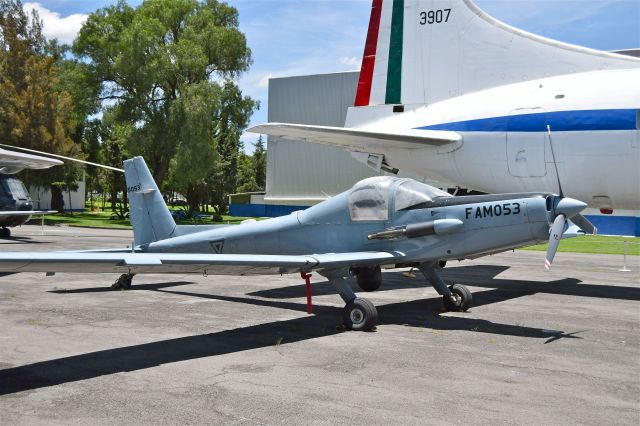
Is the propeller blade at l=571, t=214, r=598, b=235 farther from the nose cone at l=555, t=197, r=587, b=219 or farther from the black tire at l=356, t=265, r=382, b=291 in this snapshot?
the black tire at l=356, t=265, r=382, b=291

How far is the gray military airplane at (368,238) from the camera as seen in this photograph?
817 centimetres

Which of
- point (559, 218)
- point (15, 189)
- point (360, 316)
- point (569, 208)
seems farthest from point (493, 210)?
point (15, 189)

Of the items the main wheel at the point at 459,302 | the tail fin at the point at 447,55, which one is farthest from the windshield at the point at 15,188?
the main wheel at the point at 459,302

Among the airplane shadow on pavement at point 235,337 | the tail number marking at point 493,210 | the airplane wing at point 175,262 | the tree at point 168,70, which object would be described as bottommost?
the airplane shadow on pavement at point 235,337

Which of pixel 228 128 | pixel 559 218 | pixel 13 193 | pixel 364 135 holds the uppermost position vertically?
pixel 228 128

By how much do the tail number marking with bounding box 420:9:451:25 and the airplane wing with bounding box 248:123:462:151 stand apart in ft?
11.4

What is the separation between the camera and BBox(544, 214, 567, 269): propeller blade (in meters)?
8.38

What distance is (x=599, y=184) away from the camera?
1290cm

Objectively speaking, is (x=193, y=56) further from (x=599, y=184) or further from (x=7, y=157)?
(x=599, y=184)

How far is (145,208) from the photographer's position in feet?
40.4

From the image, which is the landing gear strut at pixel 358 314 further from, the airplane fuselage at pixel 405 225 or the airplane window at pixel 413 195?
the airplane window at pixel 413 195

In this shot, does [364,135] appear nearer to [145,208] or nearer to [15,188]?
[145,208]

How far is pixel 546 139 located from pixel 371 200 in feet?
17.9

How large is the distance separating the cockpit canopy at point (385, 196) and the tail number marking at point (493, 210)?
74cm
